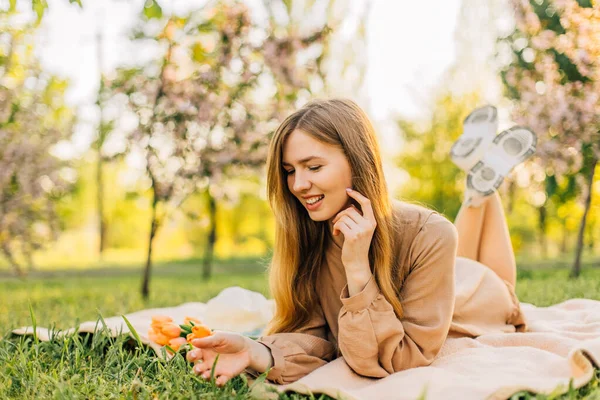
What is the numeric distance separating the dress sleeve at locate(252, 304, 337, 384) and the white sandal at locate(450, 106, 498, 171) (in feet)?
5.72

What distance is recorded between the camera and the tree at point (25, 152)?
19.9 feet

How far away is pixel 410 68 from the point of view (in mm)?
15906

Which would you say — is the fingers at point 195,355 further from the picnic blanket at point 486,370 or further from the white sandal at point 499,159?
the white sandal at point 499,159

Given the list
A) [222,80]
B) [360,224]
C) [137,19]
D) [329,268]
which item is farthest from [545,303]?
[137,19]

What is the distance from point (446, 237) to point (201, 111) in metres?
4.08

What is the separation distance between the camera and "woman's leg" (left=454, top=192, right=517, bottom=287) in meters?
3.49

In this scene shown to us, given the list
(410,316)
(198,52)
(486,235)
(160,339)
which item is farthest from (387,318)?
(198,52)

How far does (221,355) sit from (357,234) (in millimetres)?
662

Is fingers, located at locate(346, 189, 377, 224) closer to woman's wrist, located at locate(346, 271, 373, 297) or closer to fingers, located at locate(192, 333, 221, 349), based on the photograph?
woman's wrist, located at locate(346, 271, 373, 297)

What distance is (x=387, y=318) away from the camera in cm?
218

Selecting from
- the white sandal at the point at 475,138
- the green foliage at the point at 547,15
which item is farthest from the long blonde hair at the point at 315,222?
the green foliage at the point at 547,15

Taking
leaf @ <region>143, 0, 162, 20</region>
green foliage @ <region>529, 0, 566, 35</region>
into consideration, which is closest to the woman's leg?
leaf @ <region>143, 0, 162, 20</region>

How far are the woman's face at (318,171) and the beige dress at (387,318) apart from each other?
316 mm

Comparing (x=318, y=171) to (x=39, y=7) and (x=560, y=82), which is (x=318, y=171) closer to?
(x=39, y=7)
